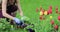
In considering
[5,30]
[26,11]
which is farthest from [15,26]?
[26,11]

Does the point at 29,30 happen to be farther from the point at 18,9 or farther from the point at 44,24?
the point at 18,9

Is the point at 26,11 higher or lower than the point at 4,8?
lower

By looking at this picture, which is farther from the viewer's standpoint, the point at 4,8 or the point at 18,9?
the point at 18,9

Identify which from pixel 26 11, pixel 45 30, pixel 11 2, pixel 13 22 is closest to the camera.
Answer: pixel 45 30

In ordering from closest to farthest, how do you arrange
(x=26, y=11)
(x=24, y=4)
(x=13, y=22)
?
(x=13, y=22) → (x=26, y=11) → (x=24, y=4)

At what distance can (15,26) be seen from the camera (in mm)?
4375

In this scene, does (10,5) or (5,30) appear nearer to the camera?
(5,30)

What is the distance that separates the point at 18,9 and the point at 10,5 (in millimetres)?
247

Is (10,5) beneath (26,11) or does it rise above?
above

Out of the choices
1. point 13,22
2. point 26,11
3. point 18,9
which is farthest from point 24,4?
point 13,22

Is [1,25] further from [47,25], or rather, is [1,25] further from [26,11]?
[26,11]

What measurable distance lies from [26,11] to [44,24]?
4473mm

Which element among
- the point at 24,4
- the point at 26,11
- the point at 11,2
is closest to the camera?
the point at 11,2

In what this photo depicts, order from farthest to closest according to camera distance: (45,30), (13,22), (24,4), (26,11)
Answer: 1. (24,4)
2. (26,11)
3. (13,22)
4. (45,30)
